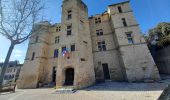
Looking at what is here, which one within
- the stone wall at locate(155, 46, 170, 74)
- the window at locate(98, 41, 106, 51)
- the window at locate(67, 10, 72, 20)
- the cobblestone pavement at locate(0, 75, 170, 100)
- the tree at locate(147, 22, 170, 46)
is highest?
the window at locate(67, 10, 72, 20)

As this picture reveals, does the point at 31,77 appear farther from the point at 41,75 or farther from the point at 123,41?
the point at 123,41

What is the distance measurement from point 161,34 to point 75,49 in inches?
700

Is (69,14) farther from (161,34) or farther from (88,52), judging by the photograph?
(161,34)

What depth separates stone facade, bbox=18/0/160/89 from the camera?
50.8ft

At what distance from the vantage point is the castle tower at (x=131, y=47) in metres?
15.2

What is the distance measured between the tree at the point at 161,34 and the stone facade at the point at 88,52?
21.5ft

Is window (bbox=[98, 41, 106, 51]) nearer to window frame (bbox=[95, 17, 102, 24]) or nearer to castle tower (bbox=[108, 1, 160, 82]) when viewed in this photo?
castle tower (bbox=[108, 1, 160, 82])

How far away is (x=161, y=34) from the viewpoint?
22.0 metres

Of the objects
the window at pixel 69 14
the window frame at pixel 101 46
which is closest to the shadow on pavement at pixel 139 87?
the window frame at pixel 101 46

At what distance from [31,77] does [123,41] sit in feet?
53.8

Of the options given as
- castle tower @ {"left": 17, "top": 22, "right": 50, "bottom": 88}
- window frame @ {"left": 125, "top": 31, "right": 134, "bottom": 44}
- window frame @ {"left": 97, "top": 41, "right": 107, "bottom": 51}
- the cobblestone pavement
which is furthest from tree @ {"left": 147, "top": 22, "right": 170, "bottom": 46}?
castle tower @ {"left": 17, "top": 22, "right": 50, "bottom": 88}

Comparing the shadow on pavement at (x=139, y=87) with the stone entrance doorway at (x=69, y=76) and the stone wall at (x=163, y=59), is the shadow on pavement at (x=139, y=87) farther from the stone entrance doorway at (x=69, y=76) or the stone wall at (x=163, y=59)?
the stone wall at (x=163, y=59)

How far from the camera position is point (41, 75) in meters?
20.0

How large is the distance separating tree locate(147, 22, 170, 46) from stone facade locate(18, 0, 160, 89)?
6.56 metres
